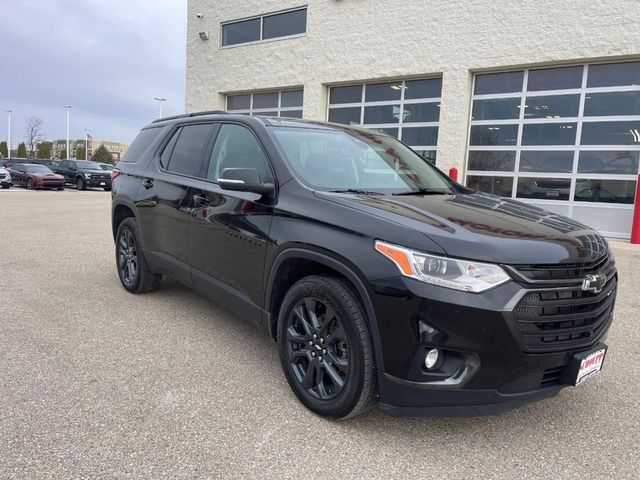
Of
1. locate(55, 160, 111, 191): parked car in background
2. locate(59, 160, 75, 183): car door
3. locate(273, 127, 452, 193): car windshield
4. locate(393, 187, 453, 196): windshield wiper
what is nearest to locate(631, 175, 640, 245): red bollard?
locate(273, 127, 452, 193): car windshield

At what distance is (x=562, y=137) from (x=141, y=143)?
9324mm

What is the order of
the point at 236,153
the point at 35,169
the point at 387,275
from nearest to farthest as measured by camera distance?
the point at 387,275 < the point at 236,153 < the point at 35,169

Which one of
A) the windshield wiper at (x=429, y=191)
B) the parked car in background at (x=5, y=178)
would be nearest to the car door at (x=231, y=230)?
the windshield wiper at (x=429, y=191)

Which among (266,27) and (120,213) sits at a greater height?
(266,27)

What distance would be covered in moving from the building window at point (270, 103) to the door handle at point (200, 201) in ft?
37.3

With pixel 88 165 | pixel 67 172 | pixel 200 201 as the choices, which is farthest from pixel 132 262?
pixel 67 172

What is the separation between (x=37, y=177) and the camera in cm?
2511

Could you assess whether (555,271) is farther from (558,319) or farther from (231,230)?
(231,230)

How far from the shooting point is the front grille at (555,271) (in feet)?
7.41

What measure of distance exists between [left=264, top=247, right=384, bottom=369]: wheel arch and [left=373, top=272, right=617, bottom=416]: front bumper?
58 millimetres

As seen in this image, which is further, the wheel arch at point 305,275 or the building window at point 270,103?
the building window at point 270,103

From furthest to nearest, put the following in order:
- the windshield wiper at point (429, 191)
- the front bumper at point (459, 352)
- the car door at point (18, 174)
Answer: the car door at point (18, 174) → the windshield wiper at point (429, 191) → the front bumper at point (459, 352)

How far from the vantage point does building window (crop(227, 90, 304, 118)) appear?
15.3 m

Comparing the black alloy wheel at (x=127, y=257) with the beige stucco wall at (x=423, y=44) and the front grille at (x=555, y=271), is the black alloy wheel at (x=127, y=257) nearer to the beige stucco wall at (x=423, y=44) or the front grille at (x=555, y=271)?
the front grille at (x=555, y=271)
